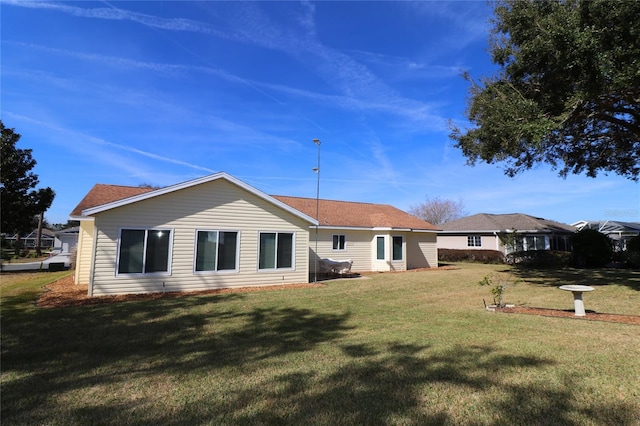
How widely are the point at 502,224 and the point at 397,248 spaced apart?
1473 centimetres

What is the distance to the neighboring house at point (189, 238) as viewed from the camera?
11.5 metres

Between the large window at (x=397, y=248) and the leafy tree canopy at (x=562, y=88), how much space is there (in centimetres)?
816

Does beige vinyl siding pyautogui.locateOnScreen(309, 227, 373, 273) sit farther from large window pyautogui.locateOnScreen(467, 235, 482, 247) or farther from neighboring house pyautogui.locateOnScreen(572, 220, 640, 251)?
neighboring house pyautogui.locateOnScreen(572, 220, 640, 251)

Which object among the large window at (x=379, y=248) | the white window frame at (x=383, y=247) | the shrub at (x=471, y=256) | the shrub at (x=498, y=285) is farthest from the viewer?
the shrub at (x=471, y=256)

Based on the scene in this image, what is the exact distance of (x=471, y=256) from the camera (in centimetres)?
3017

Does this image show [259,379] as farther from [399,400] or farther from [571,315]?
[571,315]

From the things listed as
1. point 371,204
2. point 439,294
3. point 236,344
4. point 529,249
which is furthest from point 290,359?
point 529,249

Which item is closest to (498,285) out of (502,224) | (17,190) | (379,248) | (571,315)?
(571,315)

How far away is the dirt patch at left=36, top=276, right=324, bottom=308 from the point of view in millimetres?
10234

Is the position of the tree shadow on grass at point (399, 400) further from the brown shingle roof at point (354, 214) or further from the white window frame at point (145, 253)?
the brown shingle roof at point (354, 214)

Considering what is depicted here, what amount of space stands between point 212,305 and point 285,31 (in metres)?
9.99

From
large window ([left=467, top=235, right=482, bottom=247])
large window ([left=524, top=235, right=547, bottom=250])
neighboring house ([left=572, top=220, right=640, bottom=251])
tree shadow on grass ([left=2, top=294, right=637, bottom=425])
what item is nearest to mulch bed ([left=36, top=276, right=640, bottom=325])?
tree shadow on grass ([left=2, top=294, right=637, bottom=425])

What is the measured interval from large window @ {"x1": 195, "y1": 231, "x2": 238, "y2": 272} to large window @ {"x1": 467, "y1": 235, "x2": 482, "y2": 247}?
999 inches

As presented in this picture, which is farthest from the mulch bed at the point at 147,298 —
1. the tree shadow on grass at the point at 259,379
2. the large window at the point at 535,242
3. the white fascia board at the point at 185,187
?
the large window at the point at 535,242
